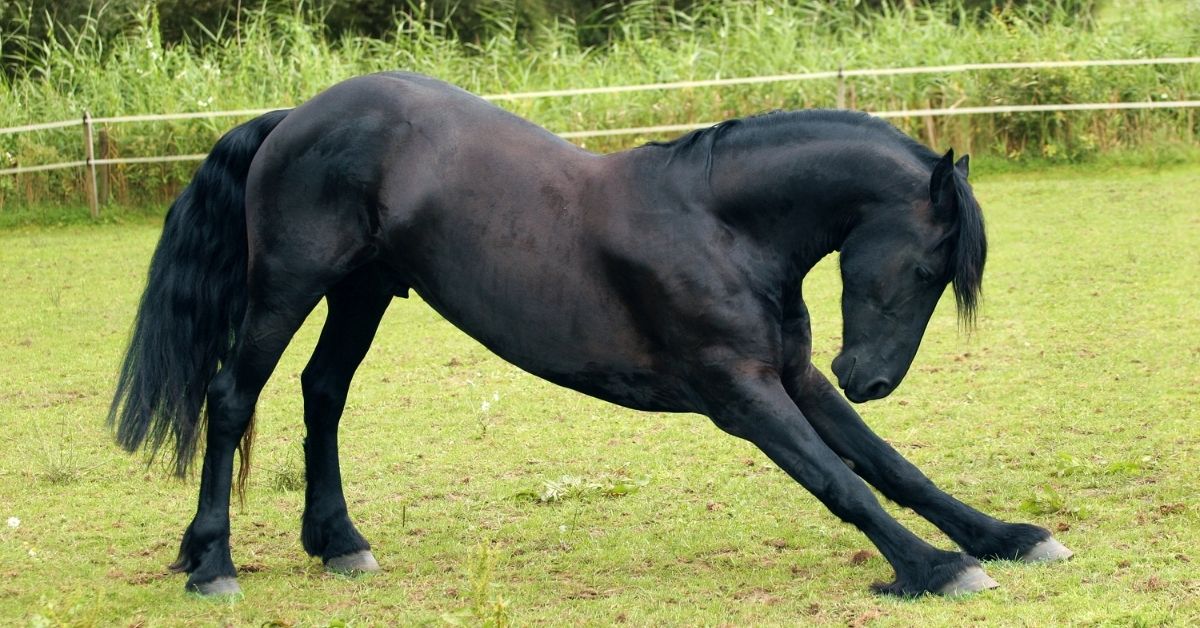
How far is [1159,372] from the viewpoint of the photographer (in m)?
7.96

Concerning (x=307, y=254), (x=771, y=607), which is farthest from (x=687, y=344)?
(x=307, y=254)

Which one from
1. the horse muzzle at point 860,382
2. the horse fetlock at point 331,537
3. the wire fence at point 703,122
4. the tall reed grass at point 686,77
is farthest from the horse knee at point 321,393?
the tall reed grass at point 686,77

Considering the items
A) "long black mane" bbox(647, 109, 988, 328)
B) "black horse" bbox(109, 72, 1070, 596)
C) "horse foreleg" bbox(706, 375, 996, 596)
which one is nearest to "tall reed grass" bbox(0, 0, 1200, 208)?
"black horse" bbox(109, 72, 1070, 596)

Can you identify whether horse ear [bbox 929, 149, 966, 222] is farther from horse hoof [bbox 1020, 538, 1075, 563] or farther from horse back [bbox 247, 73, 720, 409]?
horse hoof [bbox 1020, 538, 1075, 563]

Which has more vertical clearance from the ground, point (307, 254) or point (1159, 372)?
point (307, 254)

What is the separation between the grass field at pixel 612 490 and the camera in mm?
4676

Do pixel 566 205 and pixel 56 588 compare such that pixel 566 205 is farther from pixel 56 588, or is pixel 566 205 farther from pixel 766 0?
pixel 766 0

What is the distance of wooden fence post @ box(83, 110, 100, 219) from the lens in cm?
1537

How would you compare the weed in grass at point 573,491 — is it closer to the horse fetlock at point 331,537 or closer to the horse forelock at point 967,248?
the horse fetlock at point 331,537

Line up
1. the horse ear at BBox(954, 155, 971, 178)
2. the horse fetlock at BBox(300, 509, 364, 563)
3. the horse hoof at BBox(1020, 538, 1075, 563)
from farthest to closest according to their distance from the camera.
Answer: the horse fetlock at BBox(300, 509, 364, 563), the horse hoof at BBox(1020, 538, 1075, 563), the horse ear at BBox(954, 155, 971, 178)

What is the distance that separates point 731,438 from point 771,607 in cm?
255

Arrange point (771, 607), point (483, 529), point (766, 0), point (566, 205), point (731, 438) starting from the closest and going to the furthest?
point (771, 607)
point (566, 205)
point (483, 529)
point (731, 438)
point (766, 0)

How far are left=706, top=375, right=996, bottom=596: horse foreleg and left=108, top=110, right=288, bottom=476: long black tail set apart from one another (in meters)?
1.86

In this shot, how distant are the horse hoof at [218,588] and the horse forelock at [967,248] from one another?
256 centimetres
